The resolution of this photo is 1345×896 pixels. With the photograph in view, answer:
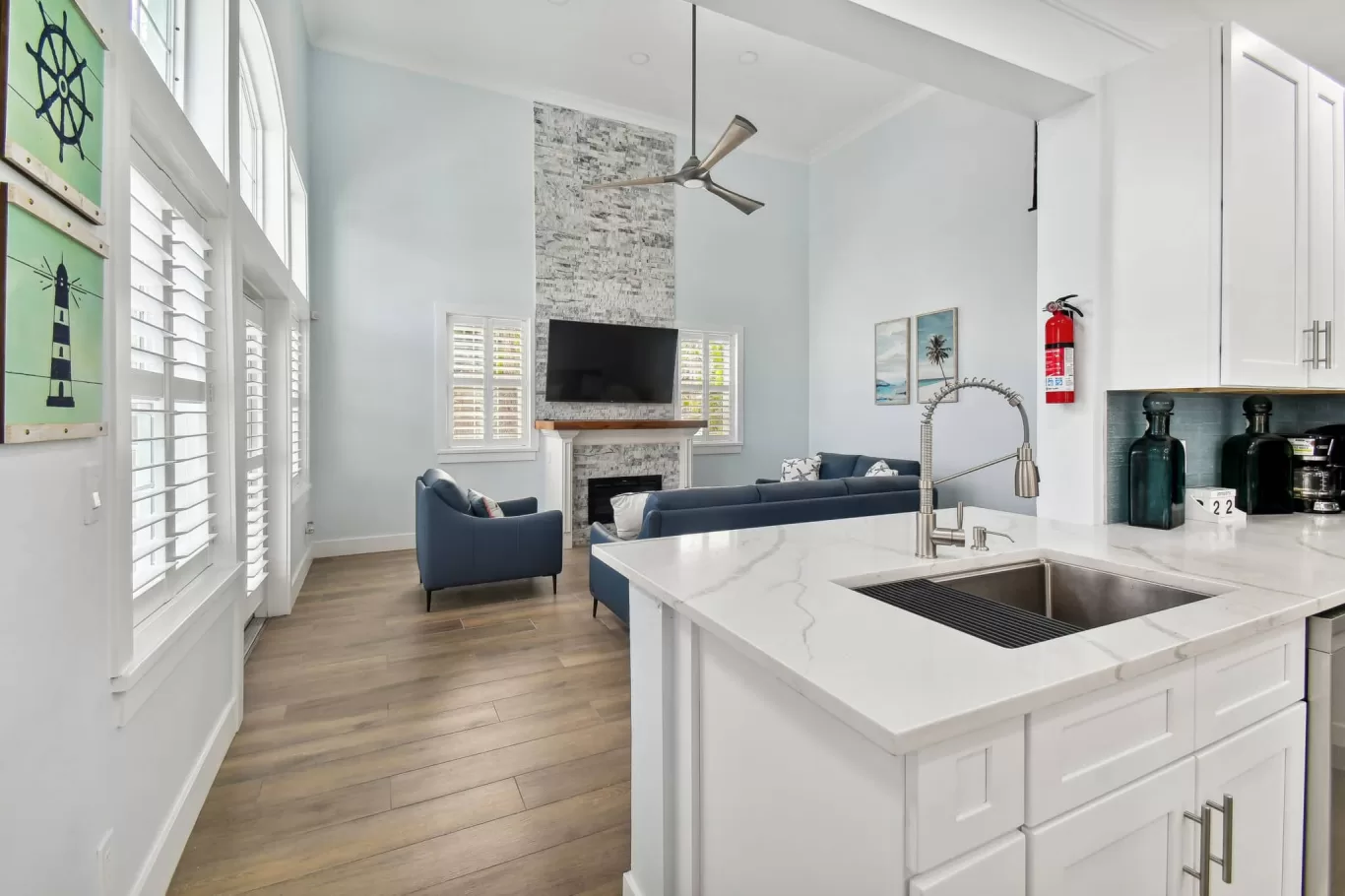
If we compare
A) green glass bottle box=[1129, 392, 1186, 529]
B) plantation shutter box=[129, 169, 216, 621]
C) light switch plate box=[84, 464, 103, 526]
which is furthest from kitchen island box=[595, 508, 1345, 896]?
plantation shutter box=[129, 169, 216, 621]

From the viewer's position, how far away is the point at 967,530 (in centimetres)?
A: 186

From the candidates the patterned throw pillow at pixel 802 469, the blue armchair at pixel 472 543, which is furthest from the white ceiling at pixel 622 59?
the blue armchair at pixel 472 543

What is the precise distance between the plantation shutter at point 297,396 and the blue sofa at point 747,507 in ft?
7.82

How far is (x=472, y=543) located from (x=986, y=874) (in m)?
3.62

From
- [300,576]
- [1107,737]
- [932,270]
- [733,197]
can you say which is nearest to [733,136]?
[733,197]

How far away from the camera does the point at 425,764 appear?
7.30 feet

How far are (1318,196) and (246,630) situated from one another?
16.8ft

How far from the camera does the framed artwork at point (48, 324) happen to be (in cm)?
95

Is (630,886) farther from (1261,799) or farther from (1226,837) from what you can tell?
(1261,799)

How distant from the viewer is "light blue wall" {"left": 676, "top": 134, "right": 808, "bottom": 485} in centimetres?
688

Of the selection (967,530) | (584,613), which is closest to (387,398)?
(584,613)

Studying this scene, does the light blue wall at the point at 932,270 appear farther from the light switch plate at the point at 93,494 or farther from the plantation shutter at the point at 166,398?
the light switch plate at the point at 93,494

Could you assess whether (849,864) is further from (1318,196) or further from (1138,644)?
(1318,196)

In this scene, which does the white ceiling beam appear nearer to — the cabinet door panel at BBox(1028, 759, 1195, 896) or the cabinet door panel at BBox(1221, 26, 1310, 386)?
the cabinet door panel at BBox(1221, 26, 1310, 386)
